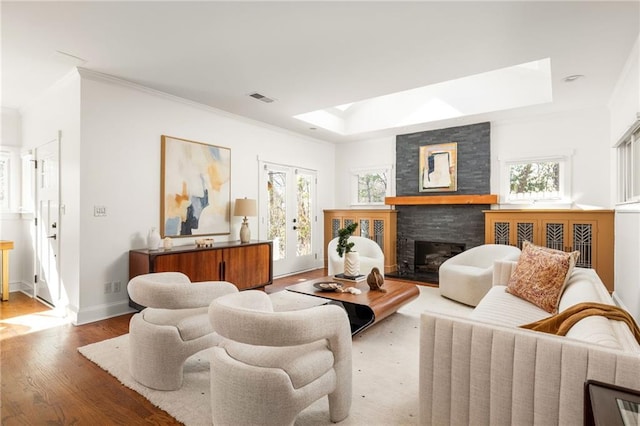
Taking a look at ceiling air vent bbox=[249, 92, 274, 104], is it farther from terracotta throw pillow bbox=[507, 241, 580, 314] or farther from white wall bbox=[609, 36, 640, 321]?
white wall bbox=[609, 36, 640, 321]

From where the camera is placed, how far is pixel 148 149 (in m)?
4.25

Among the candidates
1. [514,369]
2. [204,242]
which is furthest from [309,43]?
[514,369]

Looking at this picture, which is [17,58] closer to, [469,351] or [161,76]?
[161,76]

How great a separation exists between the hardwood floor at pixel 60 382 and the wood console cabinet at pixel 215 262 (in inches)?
28.1

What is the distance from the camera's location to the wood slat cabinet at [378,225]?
6.53 meters

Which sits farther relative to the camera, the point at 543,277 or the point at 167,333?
the point at 543,277

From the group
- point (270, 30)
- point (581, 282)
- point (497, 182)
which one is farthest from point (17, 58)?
point (497, 182)

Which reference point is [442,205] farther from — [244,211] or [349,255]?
[244,211]

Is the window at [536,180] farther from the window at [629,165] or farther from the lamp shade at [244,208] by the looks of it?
the lamp shade at [244,208]

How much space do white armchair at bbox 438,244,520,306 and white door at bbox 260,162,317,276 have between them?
2.91m

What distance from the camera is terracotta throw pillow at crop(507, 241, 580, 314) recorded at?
2.71m

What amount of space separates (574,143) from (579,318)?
4.60 meters

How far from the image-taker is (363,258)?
530 cm

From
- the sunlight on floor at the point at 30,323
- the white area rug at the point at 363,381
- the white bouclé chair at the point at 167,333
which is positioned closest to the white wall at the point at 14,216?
the sunlight on floor at the point at 30,323
